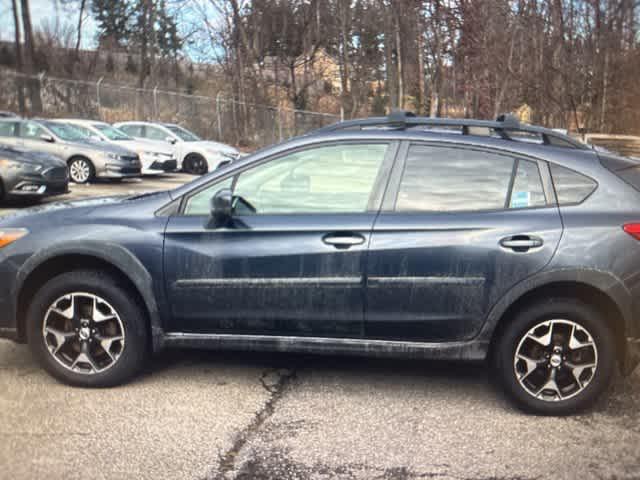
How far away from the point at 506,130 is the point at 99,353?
9.20ft

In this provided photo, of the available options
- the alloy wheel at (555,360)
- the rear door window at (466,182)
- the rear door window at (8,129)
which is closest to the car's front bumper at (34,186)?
the rear door window at (8,129)

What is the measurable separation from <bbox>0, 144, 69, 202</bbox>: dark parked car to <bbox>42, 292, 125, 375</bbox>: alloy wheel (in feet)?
26.2

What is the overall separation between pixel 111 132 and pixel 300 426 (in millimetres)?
16037

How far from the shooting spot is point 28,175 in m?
11.2

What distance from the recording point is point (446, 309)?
3.69 metres

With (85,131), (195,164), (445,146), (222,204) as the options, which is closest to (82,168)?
(85,131)

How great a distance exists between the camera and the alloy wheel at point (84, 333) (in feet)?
13.0

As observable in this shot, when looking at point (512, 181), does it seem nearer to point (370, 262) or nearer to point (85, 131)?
point (370, 262)

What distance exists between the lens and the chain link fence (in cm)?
2931

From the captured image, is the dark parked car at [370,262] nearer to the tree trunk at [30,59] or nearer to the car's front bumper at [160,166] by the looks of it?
the car's front bumper at [160,166]

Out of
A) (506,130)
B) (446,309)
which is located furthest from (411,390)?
(506,130)

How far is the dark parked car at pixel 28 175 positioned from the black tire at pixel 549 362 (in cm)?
960

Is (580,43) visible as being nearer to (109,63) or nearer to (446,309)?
(446,309)

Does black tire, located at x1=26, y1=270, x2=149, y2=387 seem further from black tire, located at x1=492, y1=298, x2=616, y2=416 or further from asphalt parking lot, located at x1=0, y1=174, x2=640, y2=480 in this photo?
Answer: black tire, located at x1=492, y1=298, x2=616, y2=416
